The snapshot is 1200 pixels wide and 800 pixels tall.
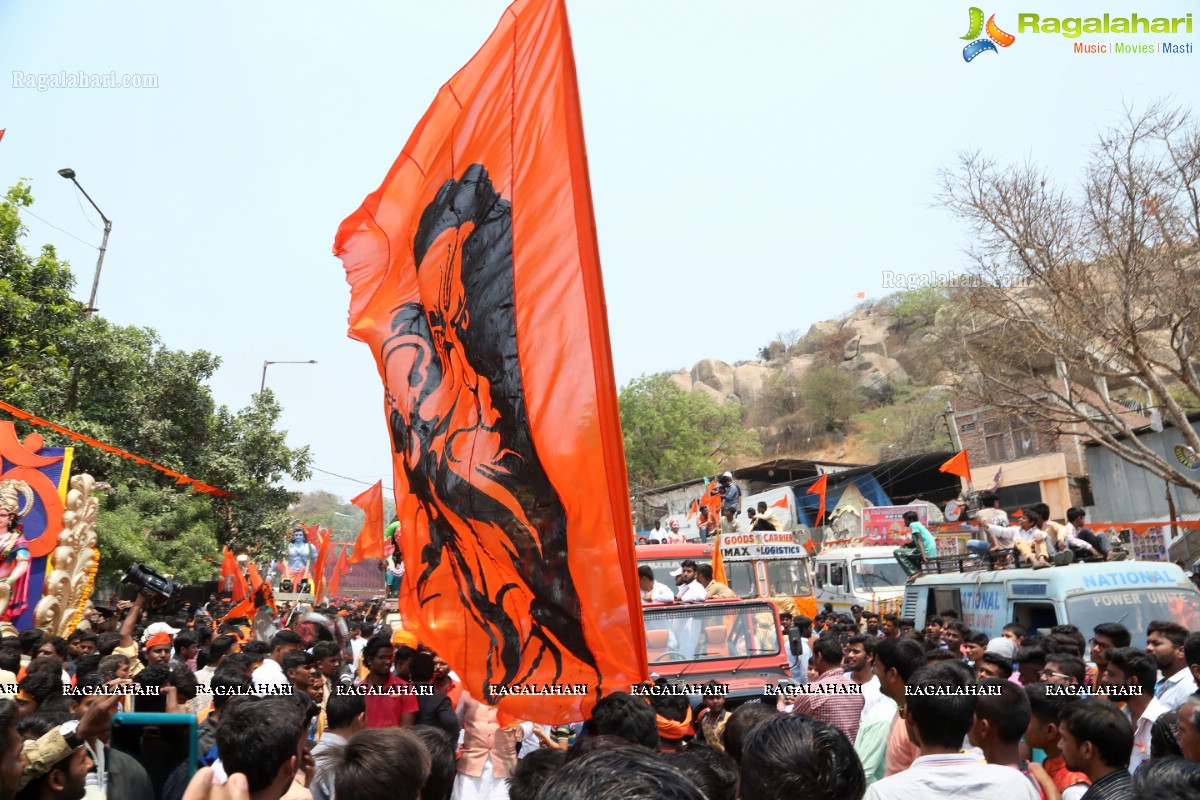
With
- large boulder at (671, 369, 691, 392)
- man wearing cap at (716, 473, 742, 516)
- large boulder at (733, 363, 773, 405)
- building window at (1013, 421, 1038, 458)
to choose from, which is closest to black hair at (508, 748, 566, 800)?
man wearing cap at (716, 473, 742, 516)

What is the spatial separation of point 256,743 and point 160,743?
84 centimetres

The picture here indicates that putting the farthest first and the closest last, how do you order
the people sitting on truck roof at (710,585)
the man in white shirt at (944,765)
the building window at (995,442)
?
the building window at (995,442)
the people sitting on truck roof at (710,585)
the man in white shirt at (944,765)

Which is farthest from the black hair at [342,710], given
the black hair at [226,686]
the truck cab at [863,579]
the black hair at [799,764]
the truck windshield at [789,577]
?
the truck cab at [863,579]

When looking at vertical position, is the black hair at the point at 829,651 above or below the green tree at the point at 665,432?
below

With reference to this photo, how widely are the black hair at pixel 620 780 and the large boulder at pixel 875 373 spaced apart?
6794cm

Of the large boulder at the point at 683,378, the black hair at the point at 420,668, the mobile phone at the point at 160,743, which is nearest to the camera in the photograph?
the mobile phone at the point at 160,743

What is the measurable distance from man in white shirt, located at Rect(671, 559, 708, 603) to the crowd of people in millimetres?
2410

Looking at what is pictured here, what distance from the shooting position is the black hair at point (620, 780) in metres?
1.50

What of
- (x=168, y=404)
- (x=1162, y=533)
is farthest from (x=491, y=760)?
(x=1162, y=533)

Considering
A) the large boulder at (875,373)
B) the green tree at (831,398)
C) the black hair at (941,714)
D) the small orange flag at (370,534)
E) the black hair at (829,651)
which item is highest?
the large boulder at (875,373)

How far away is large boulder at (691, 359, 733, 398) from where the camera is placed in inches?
3174

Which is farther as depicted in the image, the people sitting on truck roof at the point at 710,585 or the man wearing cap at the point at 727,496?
the man wearing cap at the point at 727,496

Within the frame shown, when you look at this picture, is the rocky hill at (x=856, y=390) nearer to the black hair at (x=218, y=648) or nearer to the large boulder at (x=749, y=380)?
the large boulder at (x=749, y=380)

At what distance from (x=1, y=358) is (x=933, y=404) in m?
48.5
